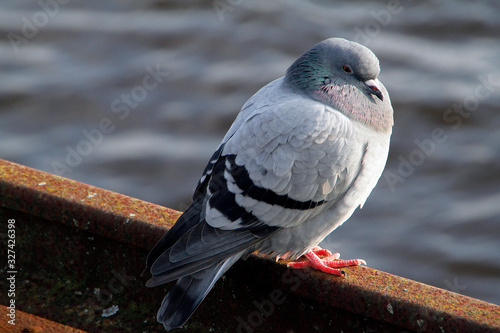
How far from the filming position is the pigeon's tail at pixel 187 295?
3143 millimetres

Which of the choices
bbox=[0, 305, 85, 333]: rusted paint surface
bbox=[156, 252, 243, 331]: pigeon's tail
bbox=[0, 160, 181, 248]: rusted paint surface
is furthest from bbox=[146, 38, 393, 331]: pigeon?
bbox=[0, 305, 85, 333]: rusted paint surface

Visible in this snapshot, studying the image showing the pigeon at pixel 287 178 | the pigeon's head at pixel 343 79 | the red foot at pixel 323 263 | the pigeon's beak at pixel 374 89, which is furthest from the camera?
the pigeon's beak at pixel 374 89

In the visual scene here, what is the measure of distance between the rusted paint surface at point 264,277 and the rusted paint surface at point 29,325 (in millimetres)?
352

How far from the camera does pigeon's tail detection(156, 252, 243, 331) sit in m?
3.14

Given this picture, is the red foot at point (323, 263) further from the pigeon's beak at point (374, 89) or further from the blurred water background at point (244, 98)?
the blurred water background at point (244, 98)

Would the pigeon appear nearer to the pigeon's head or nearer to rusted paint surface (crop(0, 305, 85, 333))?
the pigeon's head

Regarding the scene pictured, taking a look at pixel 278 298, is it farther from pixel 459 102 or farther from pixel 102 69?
pixel 102 69

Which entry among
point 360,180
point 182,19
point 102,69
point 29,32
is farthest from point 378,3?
point 360,180

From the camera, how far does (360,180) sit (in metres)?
3.54

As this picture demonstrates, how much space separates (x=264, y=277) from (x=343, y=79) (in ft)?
3.86

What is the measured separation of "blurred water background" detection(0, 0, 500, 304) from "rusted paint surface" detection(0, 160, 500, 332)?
9.41ft

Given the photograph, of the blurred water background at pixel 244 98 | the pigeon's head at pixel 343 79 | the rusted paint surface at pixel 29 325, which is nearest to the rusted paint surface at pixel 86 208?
the rusted paint surface at pixel 29 325

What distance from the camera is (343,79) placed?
12.2ft

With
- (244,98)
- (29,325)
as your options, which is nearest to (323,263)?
(29,325)
